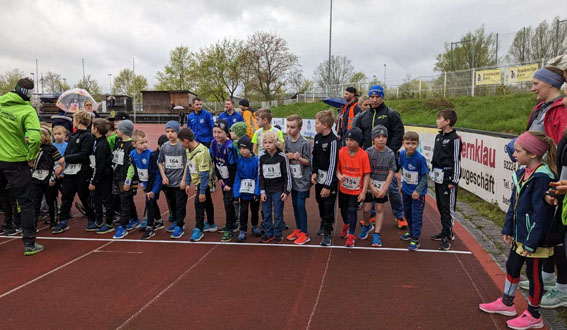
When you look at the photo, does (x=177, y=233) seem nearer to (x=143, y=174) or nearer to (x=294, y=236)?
(x=143, y=174)

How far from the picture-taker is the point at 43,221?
7.10 m

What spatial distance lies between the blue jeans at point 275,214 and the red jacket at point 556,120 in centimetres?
330

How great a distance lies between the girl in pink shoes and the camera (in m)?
3.15

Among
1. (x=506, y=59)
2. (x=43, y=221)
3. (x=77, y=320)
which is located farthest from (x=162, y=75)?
(x=77, y=320)

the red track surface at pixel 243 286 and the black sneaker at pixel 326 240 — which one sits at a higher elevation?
the black sneaker at pixel 326 240

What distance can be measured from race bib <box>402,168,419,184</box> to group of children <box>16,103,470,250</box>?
0.01 meters

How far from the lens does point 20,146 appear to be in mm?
5426

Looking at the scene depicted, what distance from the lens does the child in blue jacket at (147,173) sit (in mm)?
6070

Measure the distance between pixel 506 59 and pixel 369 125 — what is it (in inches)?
1196

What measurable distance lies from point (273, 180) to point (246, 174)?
0.43 m

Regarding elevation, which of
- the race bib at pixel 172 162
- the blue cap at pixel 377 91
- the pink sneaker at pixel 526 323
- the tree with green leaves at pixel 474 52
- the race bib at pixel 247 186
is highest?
the tree with green leaves at pixel 474 52

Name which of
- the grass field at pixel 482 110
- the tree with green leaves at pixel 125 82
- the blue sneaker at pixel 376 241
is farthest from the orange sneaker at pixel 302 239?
the tree with green leaves at pixel 125 82

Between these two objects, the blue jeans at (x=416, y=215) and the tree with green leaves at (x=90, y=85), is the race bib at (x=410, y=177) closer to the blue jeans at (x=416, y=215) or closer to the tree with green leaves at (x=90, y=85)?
the blue jeans at (x=416, y=215)

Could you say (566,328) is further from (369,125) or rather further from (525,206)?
(369,125)
